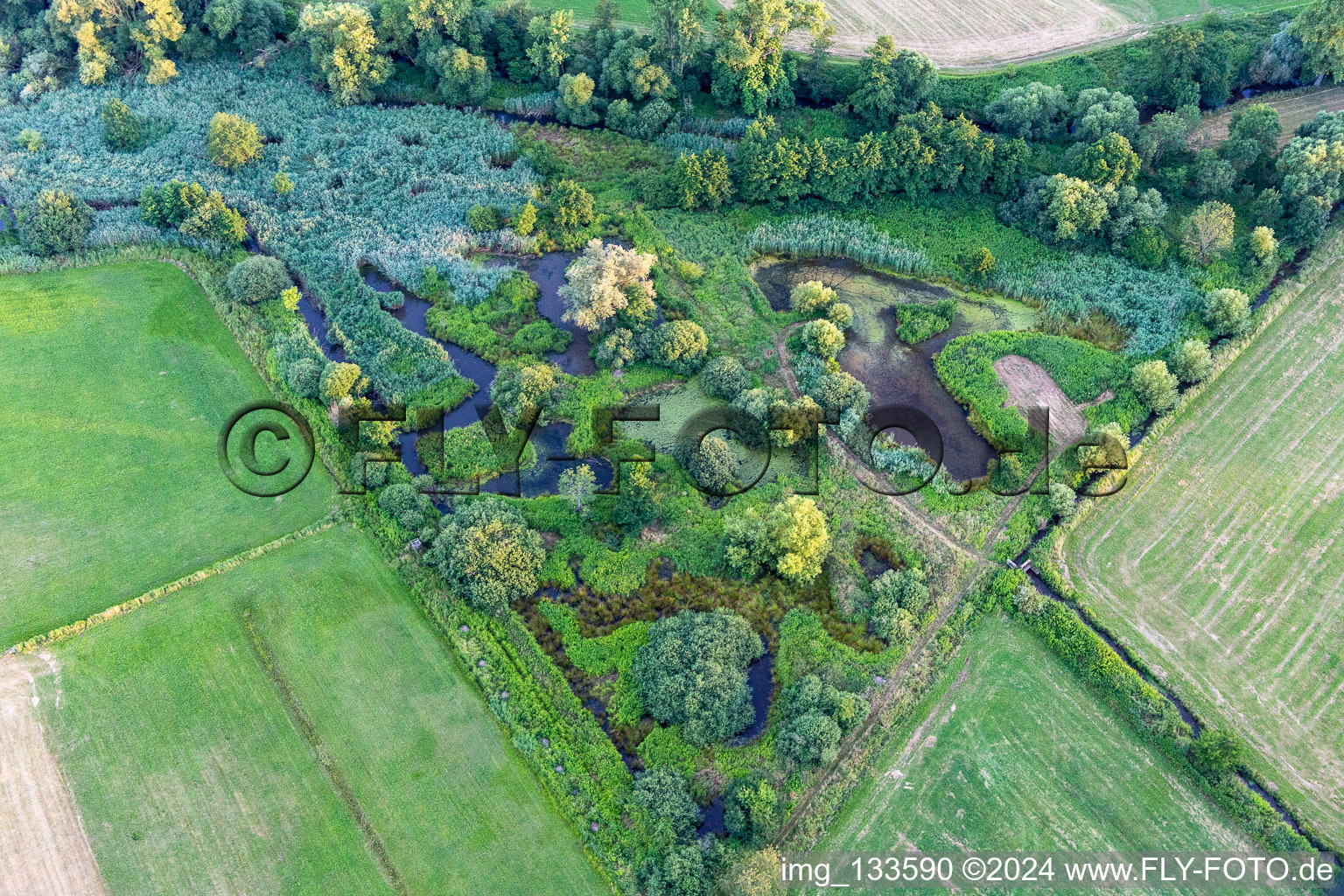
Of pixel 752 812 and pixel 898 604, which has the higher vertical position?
pixel 898 604

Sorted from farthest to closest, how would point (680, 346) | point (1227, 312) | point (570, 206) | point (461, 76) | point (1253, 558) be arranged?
point (461, 76), point (570, 206), point (1227, 312), point (680, 346), point (1253, 558)

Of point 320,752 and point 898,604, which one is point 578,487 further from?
point 320,752

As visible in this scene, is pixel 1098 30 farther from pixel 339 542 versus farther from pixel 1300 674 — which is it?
pixel 339 542

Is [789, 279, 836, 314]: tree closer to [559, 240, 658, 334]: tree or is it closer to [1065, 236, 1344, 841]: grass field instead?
[559, 240, 658, 334]: tree

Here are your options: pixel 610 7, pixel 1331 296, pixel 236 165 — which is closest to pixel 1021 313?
pixel 1331 296

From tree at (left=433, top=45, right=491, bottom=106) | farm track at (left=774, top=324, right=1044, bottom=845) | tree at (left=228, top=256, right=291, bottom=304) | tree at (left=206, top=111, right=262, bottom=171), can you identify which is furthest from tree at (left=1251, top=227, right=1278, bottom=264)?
tree at (left=206, top=111, right=262, bottom=171)

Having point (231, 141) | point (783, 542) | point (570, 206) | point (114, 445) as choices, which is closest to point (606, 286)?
point (570, 206)
